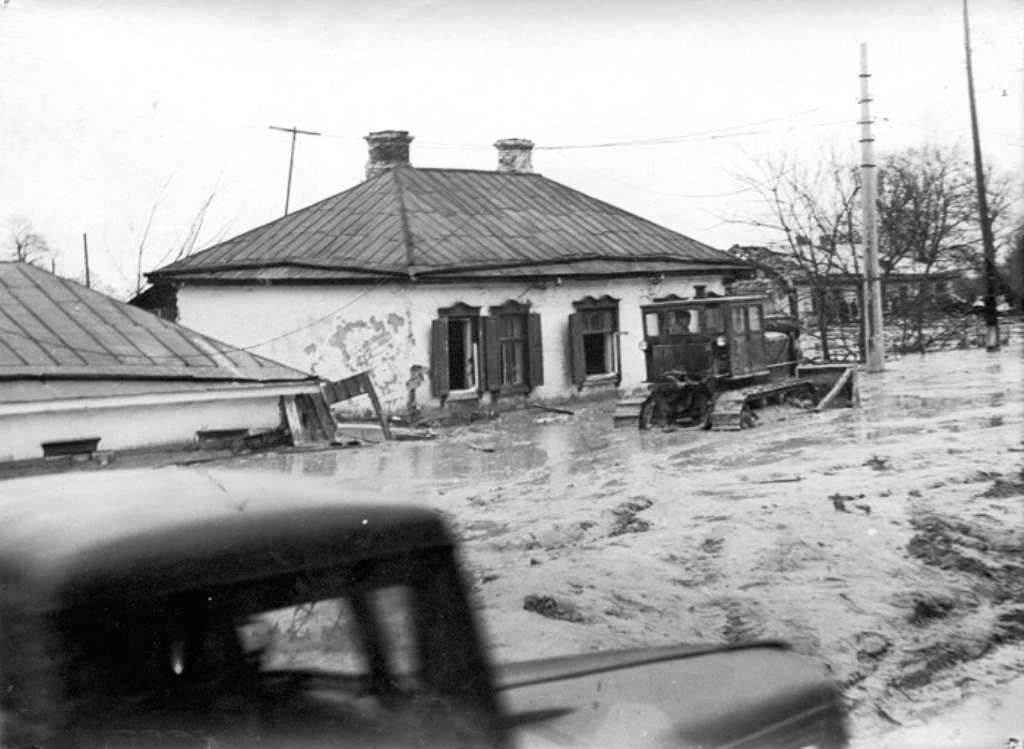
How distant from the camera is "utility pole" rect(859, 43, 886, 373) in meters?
5.19

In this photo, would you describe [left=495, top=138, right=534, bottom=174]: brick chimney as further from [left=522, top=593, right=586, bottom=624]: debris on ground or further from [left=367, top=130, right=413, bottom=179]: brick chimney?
[left=522, top=593, right=586, bottom=624]: debris on ground

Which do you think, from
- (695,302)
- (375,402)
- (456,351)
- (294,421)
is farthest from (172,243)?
(695,302)

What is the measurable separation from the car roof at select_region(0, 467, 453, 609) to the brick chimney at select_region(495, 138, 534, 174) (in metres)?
3.48

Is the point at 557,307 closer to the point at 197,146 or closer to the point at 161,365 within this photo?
the point at 161,365

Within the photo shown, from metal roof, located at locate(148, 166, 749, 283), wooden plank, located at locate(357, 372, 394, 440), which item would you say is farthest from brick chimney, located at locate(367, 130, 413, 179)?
wooden plank, located at locate(357, 372, 394, 440)

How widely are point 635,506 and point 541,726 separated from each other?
4.78 metres

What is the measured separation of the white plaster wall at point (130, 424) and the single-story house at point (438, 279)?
0.82 metres

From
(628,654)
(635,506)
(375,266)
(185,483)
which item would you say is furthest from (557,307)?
(185,483)

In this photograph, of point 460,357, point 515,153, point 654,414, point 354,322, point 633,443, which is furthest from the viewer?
point 654,414

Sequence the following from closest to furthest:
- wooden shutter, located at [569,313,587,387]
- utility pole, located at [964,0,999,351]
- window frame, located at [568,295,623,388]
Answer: utility pole, located at [964,0,999,351] → wooden shutter, located at [569,313,587,387] → window frame, located at [568,295,623,388]

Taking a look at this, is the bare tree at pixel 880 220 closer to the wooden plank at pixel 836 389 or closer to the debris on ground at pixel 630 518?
the wooden plank at pixel 836 389

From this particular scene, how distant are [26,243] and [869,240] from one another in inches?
249

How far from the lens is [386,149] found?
192 inches

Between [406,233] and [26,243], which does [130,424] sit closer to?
[26,243]
